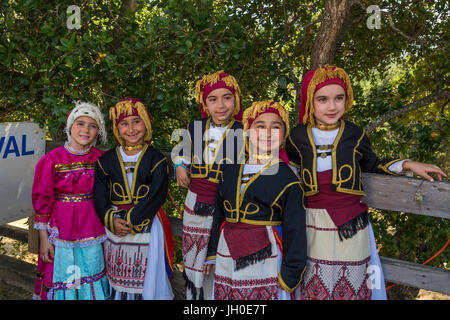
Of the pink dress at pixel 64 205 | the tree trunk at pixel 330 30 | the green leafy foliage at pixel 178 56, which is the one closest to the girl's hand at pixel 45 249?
the pink dress at pixel 64 205

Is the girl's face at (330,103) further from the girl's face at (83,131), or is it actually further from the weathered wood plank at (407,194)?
the girl's face at (83,131)

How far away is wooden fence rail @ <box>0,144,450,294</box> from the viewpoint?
6.49 ft

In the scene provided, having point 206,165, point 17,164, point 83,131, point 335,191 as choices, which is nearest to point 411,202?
point 335,191

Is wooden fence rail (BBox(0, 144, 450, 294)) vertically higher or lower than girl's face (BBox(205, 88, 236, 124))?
lower

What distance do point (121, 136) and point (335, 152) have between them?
4.77 ft

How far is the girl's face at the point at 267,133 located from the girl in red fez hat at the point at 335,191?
20 cm

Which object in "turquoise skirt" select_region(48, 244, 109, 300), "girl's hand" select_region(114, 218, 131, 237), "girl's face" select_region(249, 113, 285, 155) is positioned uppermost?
"girl's face" select_region(249, 113, 285, 155)

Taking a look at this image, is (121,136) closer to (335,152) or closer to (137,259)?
(137,259)

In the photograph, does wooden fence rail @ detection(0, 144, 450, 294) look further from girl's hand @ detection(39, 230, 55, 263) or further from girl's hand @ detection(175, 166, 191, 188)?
girl's hand @ detection(39, 230, 55, 263)

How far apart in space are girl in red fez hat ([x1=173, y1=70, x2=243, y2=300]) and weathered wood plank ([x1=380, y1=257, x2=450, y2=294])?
1.18 meters

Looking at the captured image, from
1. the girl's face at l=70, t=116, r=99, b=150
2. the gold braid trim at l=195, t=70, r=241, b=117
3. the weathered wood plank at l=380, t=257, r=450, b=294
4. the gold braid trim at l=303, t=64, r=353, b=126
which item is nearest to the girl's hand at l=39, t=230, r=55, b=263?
the girl's face at l=70, t=116, r=99, b=150

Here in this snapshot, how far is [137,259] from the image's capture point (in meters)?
2.47

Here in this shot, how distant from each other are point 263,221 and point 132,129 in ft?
3.64

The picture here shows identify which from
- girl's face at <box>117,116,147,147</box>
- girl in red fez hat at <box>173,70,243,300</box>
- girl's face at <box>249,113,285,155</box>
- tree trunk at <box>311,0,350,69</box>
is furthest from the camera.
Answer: tree trunk at <box>311,0,350,69</box>
